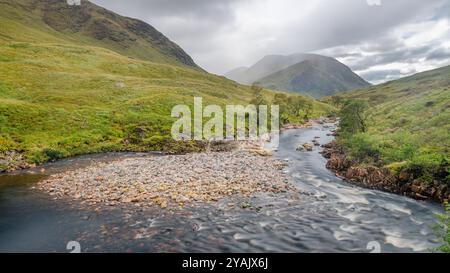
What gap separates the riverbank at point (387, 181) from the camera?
95.4ft

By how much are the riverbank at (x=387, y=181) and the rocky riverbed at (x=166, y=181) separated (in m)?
7.61

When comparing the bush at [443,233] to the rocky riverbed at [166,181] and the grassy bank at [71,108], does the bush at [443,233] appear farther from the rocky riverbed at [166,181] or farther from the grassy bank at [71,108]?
the grassy bank at [71,108]

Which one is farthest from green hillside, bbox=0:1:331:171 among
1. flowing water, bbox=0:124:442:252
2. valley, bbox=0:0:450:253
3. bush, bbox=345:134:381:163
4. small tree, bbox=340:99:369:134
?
small tree, bbox=340:99:369:134

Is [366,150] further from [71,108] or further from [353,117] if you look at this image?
[71,108]

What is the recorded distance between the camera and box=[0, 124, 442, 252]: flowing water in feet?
65.8

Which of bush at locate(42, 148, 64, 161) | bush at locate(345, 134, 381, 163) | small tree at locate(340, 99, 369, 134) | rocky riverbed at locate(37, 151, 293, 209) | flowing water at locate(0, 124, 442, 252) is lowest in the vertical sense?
flowing water at locate(0, 124, 442, 252)

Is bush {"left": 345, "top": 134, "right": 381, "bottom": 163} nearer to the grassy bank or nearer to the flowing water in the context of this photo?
the flowing water

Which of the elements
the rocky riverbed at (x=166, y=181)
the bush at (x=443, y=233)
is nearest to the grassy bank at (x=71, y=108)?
the rocky riverbed at (x=166, y=181)

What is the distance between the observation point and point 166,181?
109 feet

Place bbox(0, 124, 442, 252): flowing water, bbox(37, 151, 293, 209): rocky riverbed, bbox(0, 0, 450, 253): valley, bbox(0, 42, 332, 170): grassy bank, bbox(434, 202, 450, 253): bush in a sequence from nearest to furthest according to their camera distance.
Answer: bbox(434, 202, 450, 253): bush
bbox(0, 124, 442, 252): flowing water
bbox(0, 0, 450, 253): valley
bbox(37, 151, 293, 209): rocky riverbed
bbox(0, 42, 332, 170): grassy bank

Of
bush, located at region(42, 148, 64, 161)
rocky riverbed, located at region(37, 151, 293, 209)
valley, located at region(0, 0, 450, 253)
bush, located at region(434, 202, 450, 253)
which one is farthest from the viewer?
bush, located at region(42, 148, 64, 161)

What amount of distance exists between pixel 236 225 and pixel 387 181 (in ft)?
63.5

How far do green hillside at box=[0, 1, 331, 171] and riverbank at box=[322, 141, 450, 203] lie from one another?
27206 millimetres
